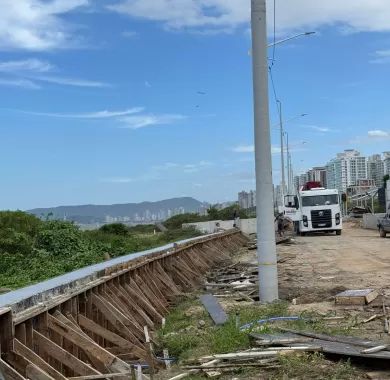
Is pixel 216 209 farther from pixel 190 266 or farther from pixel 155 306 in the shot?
pixel 155 306

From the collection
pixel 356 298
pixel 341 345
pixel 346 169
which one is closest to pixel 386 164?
pixel 346 169

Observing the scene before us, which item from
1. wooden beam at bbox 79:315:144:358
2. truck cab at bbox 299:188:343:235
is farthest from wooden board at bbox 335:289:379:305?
truck cab at bbox 299:188:343:235

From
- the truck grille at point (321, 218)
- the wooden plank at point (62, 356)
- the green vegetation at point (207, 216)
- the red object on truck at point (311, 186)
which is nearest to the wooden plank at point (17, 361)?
the wooden plank at point (62, 356)

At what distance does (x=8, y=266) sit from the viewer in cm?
2203

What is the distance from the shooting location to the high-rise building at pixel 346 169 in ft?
393

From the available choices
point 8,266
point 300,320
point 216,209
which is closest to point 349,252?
point 8,266

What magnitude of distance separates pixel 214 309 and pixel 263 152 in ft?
11.5

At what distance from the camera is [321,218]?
1770 inches

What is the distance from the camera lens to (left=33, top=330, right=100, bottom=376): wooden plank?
23.9 feet

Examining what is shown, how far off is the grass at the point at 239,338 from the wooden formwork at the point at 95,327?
48cm

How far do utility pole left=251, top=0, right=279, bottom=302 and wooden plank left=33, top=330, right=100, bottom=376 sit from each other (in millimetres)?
6787

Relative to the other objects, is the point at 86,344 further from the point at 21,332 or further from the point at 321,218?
the point at 321,218

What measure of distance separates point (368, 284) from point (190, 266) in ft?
25.7

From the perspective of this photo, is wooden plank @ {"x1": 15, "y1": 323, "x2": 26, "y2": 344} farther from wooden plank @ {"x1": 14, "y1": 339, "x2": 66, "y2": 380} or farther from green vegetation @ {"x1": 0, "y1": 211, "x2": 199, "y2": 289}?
green vegetation @ {"x1": 0, "y1": 211, "x2": 199, "y2": 289}
